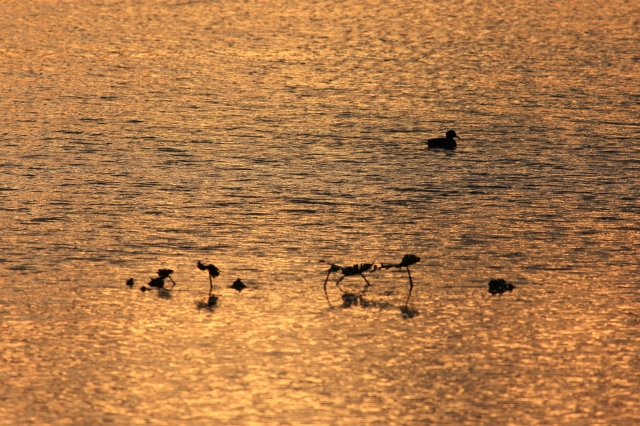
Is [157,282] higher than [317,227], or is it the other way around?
[317,227]

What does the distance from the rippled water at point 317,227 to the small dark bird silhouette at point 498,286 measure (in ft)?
0.32

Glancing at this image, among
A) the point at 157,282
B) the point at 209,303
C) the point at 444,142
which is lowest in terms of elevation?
the point at 209,303

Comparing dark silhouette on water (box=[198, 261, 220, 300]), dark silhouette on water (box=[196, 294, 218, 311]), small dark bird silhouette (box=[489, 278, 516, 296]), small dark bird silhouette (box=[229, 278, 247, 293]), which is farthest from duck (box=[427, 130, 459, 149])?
dark silhouette on water (box=[196, 294, 218, 311])

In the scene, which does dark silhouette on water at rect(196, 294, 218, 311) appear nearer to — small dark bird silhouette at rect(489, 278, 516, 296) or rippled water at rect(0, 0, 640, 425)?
rippled water at rect(0, 0, 640, 425)

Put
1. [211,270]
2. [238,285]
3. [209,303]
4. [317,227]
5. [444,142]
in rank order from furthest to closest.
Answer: [444,142]
[317,227]
[211,270]
[238,285]
[209,303]

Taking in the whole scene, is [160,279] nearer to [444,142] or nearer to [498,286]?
[498,286]

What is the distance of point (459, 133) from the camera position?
20.3 metres

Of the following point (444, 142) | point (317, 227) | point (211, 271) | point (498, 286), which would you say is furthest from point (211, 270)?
point (444, 142)

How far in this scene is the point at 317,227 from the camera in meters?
14.6

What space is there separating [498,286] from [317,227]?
318 centimetres

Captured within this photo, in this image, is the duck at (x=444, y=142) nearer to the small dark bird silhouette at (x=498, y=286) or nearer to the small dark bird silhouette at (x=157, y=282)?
the small dark bird silhouette at (x=498, y=286)

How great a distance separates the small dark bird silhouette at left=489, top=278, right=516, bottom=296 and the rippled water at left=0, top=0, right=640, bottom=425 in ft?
0.32

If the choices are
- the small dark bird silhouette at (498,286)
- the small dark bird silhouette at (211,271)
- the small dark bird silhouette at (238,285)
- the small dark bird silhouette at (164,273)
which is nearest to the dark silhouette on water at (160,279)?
the small dark bird silhouette at (164,273)

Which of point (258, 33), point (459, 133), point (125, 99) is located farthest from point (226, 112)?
point (258, 33)
